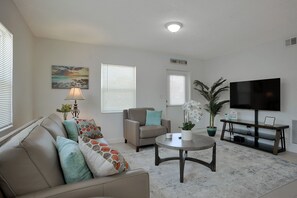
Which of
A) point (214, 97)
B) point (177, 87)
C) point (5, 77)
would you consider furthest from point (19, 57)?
point (214, 97)

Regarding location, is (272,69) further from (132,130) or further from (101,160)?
(101,160)

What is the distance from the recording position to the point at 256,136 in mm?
3754

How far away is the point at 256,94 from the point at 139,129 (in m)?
2.84

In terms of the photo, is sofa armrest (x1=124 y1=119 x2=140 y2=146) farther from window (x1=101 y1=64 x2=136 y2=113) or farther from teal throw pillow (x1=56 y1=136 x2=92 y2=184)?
teal throw pillow (x1=56 y1=136 x2=92 y2=184)

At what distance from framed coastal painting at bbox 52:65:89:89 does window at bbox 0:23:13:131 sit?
1.50 m

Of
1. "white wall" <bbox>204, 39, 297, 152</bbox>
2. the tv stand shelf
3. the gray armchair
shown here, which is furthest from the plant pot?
the gray armchair

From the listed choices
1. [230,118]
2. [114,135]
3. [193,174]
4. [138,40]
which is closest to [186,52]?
[138,40]

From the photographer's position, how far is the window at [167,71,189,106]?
5.15 m

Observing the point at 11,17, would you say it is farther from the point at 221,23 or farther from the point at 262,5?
the point at 262,5

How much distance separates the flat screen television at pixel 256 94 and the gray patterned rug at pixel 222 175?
1.07 m

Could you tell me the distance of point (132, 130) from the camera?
3701 millimetres

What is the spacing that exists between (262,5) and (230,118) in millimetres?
2899

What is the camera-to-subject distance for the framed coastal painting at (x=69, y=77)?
374 centimetres

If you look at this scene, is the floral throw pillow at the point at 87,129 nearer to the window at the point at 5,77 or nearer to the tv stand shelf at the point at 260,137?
the window at the point at 5,77
